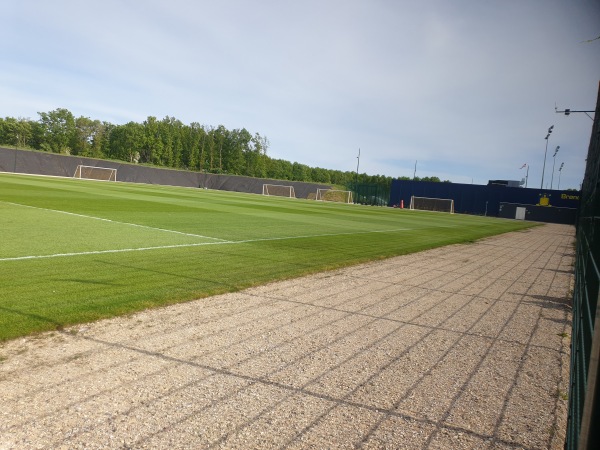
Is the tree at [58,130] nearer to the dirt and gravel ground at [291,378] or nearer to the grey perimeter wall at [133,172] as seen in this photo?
the grey perimeter wall at [133,172]

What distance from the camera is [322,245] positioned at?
47.4 ft

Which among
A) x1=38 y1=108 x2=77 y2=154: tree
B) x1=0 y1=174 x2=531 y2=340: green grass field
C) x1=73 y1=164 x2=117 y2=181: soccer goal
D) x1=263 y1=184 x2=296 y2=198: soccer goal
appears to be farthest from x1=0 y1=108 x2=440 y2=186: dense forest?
x1=0 y1=174 x2=531 y2=340: green grass field

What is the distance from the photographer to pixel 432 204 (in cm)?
7212

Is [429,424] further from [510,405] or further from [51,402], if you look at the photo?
[51,402]

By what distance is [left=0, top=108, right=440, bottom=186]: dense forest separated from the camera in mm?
94250

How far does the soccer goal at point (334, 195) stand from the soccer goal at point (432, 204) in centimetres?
1255

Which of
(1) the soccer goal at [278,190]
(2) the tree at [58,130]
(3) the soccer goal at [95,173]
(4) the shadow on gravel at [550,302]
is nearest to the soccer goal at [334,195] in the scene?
(1) the soccer goal at [278,190]

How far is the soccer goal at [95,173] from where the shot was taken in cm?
6612

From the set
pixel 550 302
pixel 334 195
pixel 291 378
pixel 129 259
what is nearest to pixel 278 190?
pixel 334 195

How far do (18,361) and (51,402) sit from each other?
0.98 metres

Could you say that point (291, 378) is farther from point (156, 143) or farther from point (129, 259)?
point (156, 143)

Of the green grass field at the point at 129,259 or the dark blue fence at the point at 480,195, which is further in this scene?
the dark blue fence at the point at 480,195

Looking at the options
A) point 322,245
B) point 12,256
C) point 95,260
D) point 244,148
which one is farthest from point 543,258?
point 244,148

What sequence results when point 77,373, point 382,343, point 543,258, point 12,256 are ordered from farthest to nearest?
point 543,258, point 12,256, point 382,343, point 77,373
